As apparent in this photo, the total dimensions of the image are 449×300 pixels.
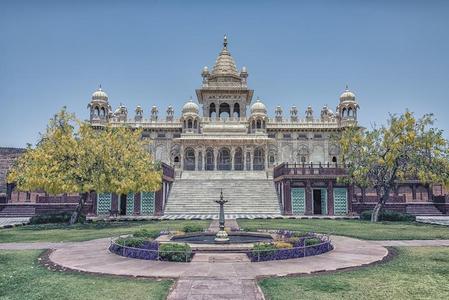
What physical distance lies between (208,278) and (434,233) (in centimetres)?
1405

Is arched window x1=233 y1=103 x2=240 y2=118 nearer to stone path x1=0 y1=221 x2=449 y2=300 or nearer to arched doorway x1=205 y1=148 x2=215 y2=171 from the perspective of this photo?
arched doorway x1=205 y1=148 x2=215 y2=171

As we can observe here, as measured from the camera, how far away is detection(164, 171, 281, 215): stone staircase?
34656 mm

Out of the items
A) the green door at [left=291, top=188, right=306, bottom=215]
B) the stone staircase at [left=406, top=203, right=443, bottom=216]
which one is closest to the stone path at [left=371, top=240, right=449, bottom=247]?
the green door at [left=291, top=188, right=306, bottom=215]

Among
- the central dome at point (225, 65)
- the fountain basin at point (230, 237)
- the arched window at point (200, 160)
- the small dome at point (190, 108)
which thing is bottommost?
the fountain basin at point (230, 237)

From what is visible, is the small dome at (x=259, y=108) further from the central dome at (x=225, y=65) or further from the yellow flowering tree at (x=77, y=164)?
the yellow flowering tree at (x=77, y=164)

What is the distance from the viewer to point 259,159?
57562 millimetres

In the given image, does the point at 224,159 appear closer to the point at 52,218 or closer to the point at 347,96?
the point at 347,96

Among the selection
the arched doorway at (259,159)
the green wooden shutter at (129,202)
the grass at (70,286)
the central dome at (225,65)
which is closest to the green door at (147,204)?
the green wooden shutter at (129,202)

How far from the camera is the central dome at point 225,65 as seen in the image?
64.1 meters

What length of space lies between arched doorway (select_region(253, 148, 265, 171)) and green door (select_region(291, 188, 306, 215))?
813 inches

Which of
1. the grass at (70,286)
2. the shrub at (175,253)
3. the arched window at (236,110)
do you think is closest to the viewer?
the grass at (70,286)

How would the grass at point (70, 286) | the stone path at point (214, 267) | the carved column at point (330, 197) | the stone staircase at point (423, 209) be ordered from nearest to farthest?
the grass at point (70, 286), the stone path at point (214, 267), the carved column at point (330, 197), the stone staircase at point (423, 209)

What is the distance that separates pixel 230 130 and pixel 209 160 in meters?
5.30

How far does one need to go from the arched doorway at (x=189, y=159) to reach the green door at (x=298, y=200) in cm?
2313
